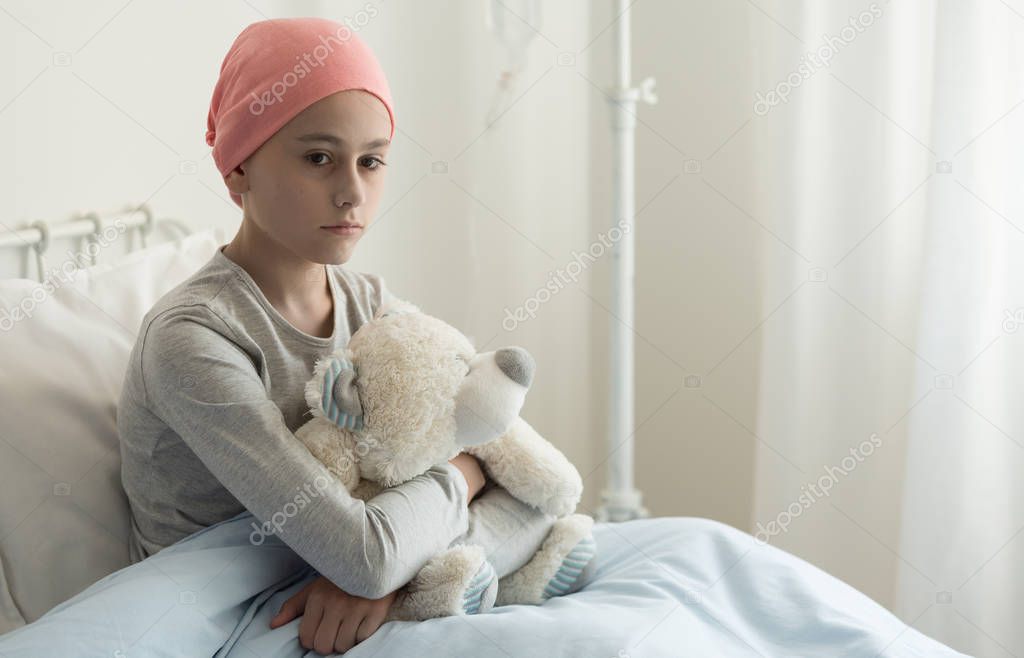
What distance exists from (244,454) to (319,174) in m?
0.32

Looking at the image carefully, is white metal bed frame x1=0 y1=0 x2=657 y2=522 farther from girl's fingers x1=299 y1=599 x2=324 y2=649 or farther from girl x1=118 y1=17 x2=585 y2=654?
girl's fingers x1=299 y1=599 x2=324 y2=649

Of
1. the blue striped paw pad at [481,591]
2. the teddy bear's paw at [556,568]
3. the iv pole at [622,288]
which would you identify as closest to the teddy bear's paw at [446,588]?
the blue striped paw pad at [481,591]

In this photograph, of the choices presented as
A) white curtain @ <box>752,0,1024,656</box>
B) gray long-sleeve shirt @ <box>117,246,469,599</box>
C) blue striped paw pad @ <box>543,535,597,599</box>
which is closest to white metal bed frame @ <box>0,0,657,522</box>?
white curtain @ <box>752,0,1024,656</box>

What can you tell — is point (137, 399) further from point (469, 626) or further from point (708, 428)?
point (708, 428)

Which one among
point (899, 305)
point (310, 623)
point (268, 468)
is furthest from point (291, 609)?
point (899, 305)

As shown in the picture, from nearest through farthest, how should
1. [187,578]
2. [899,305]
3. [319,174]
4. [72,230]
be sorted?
[187,578], [319,174], [72,230], [899,305]

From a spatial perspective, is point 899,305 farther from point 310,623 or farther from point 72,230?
point 72,230

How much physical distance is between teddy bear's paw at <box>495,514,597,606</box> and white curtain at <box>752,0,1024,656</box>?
0.69m

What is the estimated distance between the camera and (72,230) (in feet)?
4.83

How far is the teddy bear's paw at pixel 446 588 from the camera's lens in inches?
43.5

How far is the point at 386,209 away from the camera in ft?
7.17

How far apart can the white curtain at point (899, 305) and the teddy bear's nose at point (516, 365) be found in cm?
83

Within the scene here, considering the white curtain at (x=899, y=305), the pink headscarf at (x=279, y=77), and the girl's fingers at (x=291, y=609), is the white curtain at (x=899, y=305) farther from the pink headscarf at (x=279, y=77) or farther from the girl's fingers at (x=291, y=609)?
the girl's fingers at (x=291, y=609)

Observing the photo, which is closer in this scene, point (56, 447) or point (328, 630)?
point (328, 630)
